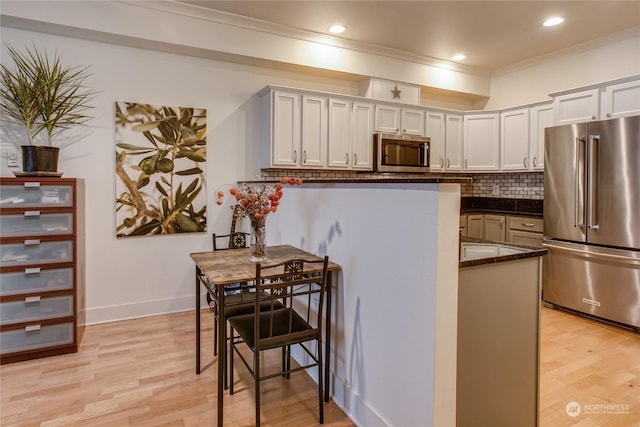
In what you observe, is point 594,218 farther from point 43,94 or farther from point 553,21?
point 43,94

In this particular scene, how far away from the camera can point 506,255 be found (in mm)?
1732

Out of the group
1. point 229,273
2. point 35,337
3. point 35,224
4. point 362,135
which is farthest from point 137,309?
point 362,135

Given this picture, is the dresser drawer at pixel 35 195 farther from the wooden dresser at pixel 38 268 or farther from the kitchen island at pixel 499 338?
the kitchen island at pixel 499 338

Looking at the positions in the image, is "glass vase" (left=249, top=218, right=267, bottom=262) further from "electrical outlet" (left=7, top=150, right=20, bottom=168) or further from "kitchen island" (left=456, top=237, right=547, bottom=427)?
"electrical outlet" (left=7, top=150, right=20, bottom=168)

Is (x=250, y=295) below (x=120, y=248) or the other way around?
below

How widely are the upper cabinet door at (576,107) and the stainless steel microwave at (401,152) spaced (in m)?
1.41

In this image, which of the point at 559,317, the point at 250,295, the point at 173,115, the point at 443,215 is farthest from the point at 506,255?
the point at 173,115

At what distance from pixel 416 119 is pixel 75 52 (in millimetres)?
3709

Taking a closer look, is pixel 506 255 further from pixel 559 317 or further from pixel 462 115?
pixel 462 115

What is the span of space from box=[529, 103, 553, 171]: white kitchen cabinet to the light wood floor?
2.22 m

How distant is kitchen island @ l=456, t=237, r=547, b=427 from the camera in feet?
5.40

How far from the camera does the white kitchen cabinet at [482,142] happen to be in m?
5.07

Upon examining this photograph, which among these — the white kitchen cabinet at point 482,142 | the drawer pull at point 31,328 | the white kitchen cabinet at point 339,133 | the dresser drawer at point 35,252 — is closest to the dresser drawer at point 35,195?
the dresser drawer at point 35,252

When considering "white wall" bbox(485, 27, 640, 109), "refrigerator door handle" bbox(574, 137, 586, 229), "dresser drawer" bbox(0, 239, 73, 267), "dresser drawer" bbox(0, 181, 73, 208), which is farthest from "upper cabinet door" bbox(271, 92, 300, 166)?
"white wall" bbox(485, 27, 640, 109)
